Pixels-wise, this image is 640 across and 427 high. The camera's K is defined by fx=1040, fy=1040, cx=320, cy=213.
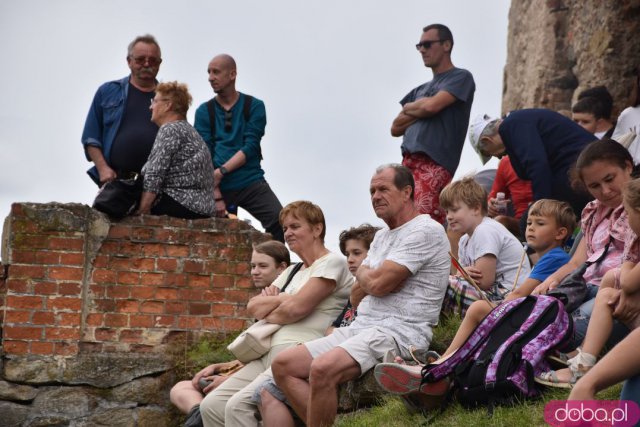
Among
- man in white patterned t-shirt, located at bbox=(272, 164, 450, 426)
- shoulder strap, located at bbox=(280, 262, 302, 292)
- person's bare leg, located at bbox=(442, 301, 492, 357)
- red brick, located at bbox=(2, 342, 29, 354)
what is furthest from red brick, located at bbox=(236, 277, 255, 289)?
person's bare leg, located at bbox=(442, 301, 492, 357)

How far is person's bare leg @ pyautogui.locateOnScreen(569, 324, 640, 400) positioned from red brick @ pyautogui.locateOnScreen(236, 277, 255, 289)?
14.3 feet

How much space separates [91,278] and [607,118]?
13.6 feet

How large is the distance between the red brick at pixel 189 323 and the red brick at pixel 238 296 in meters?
0.29

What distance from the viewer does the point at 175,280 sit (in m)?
8.13

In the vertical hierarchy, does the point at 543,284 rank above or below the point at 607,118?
below

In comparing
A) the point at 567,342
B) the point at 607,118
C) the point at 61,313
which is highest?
the point at 607,118

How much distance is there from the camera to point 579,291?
564 cm

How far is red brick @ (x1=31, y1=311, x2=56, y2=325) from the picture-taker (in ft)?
25.8

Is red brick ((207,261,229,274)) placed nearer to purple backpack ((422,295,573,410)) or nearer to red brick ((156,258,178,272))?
red brick ((156,258,178,272))

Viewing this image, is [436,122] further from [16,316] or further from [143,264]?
[16,316]

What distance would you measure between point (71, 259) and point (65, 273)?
4.5 inches

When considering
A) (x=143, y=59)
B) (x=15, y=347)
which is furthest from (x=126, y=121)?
(x=15, y=347)

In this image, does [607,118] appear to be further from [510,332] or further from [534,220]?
[510,332]

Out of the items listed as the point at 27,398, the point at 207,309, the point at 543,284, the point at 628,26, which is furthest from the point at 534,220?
the point at 628,26
